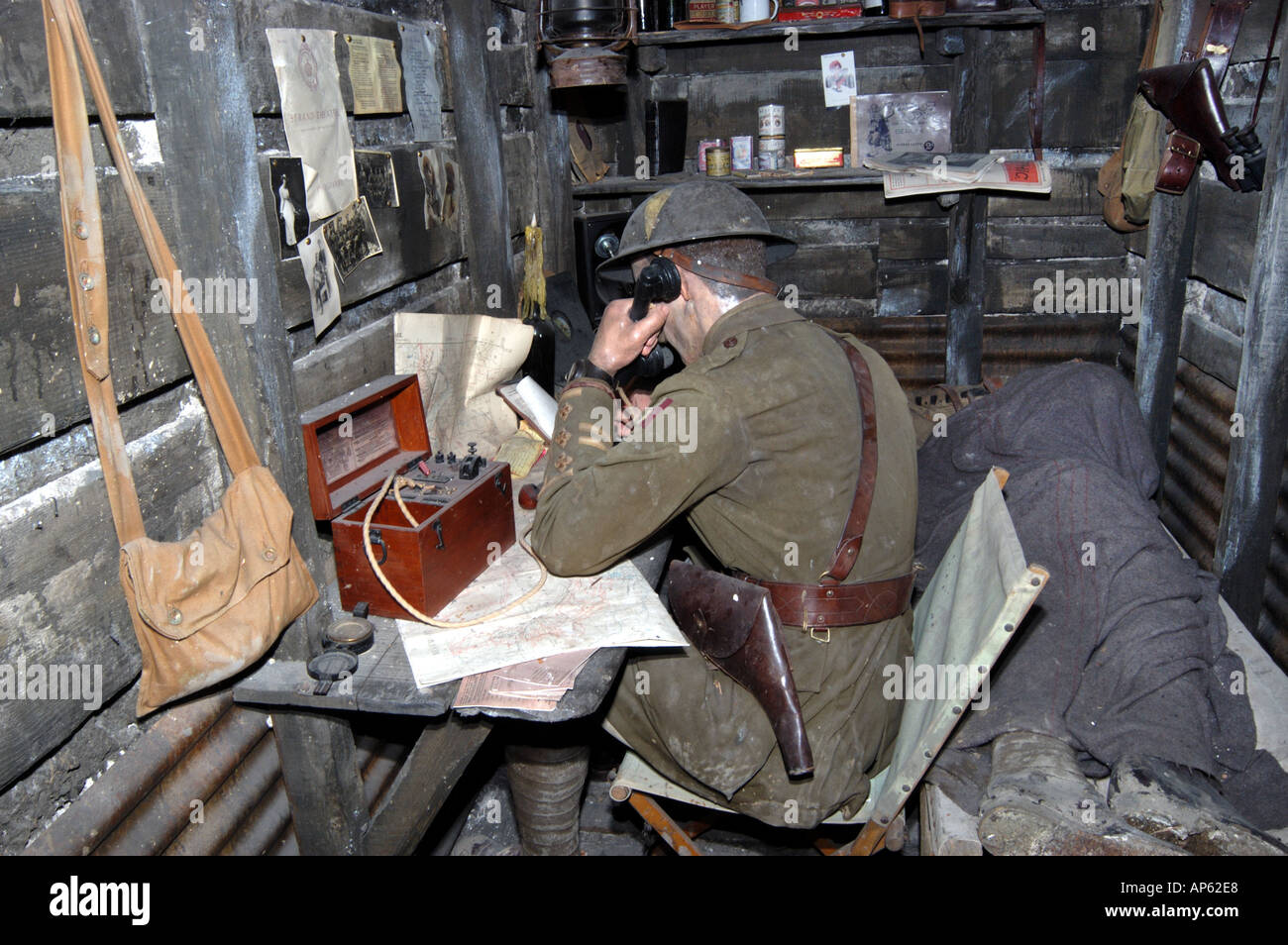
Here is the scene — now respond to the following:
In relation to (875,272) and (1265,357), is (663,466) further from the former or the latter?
(875,272)

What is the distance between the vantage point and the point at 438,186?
2.98 meters

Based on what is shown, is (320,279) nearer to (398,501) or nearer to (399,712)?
(398,501)

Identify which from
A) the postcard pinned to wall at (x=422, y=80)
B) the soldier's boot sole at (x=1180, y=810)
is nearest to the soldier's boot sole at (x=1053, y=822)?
the soldier's boot sole at (x=1180, y=810)

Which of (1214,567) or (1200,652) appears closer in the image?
(1200,652)

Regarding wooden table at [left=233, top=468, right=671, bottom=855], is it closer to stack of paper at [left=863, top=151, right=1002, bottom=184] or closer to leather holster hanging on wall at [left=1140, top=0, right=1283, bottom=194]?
leather holster hanging on wall at [left=1140, top=0, right=1283, bottom=194]

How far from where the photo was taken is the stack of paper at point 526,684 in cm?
181

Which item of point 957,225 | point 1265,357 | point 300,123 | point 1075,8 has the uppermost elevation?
point 1075,8

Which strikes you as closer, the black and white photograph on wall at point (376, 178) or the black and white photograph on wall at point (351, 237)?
the black and white photograph on wall at point (351, 237)

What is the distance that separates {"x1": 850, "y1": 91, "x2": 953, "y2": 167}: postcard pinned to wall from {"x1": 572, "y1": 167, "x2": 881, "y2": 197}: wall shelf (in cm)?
20

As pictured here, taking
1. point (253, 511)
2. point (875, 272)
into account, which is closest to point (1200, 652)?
point (253, 511)

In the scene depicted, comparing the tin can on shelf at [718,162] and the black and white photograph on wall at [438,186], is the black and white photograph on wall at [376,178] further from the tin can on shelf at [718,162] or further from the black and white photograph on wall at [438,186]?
the tin can on shelf at [718,162]

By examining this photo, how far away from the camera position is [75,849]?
1.71m

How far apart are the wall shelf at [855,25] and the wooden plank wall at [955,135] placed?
16 centimetres
